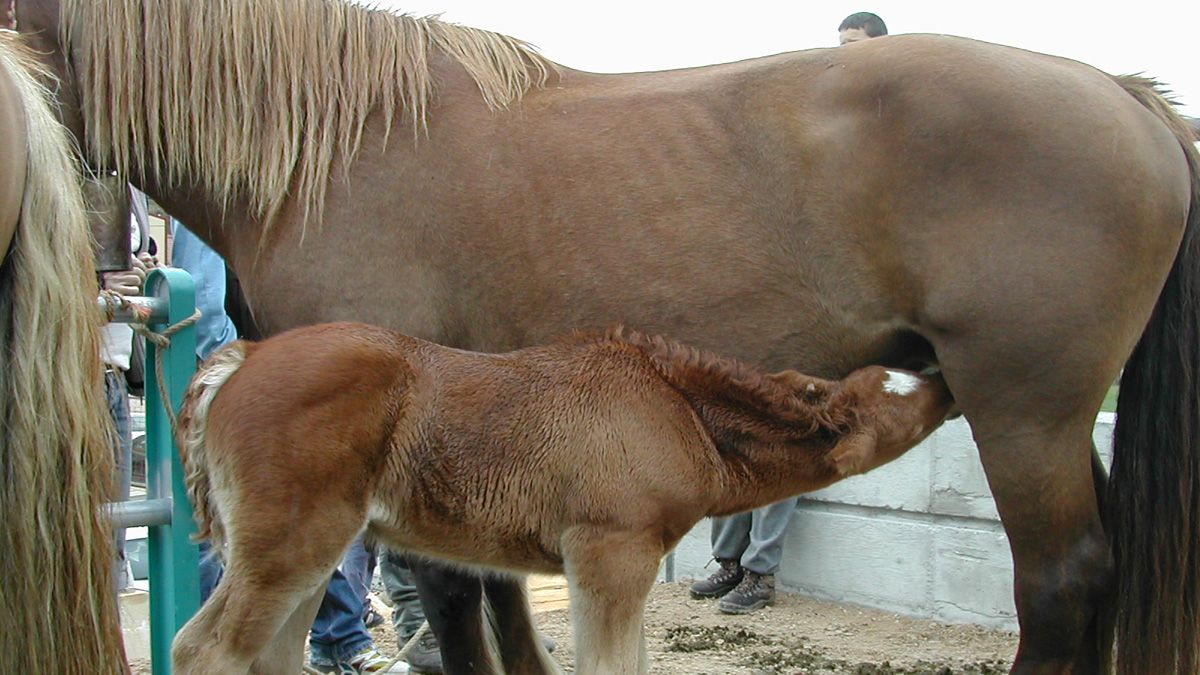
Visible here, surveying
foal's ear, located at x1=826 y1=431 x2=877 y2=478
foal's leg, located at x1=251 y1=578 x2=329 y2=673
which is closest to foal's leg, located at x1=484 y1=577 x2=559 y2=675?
foal's leg, located at x1=251 y1=578 x2=329 y2=673

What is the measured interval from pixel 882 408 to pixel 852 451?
5.6 inches

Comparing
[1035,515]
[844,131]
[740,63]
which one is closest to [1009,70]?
[844,131]

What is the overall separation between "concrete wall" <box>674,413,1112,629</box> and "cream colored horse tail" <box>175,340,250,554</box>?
3.85m

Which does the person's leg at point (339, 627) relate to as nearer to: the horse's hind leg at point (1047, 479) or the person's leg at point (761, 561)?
the person's leg at point (761, 561)

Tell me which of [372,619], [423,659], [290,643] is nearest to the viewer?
[290,643]

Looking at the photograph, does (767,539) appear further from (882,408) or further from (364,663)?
(882,408)

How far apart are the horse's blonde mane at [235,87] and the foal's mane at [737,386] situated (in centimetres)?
89

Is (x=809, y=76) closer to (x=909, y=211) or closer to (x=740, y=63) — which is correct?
(x=740, y=63)

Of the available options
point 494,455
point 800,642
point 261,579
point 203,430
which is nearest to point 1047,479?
point 494,455

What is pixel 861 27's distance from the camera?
680 centimetres

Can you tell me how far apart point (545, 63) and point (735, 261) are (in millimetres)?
949

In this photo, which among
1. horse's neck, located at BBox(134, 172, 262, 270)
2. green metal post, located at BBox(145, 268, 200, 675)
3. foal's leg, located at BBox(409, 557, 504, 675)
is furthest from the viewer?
foal's leg, located at BBox(409, 557, 504, 675)

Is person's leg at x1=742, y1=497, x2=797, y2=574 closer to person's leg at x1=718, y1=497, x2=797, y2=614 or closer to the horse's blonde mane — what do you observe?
person's leg at x1=718, y1=497, x2=797, y2=614

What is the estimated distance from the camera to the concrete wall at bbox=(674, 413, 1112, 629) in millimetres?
6137
